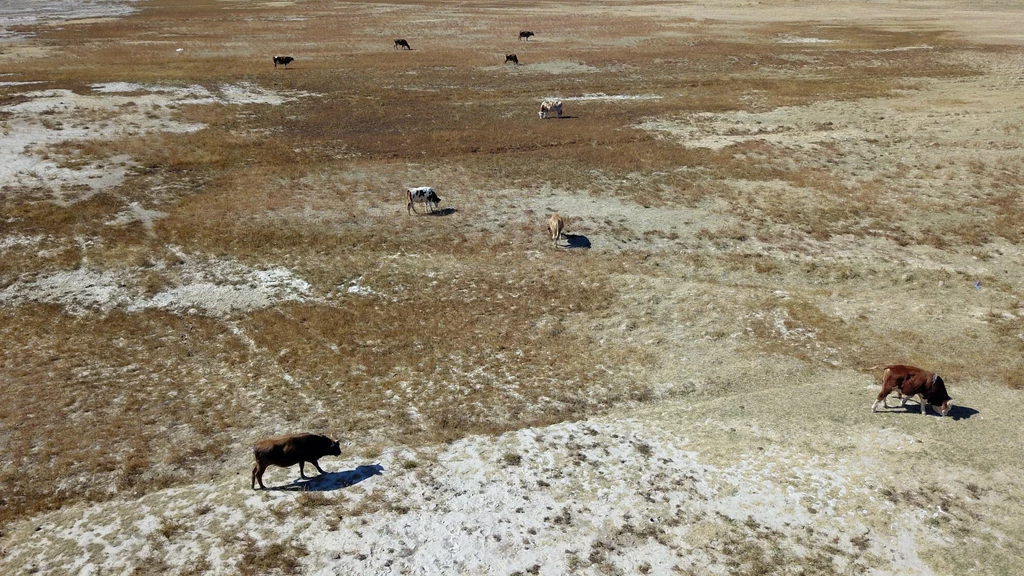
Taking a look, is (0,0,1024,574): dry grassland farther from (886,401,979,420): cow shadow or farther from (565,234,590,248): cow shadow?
(565,234,590,248): cow shadow

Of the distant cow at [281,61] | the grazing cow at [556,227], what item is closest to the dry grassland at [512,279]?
the grazing cow at [556,227]

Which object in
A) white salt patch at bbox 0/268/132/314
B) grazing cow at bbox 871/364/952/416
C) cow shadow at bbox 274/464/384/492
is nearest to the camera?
cow shadow at bbox 274/464/384/492

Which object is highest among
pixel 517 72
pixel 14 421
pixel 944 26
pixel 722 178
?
pixel 944 26

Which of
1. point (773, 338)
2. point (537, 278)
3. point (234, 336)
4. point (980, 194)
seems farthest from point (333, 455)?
point (980, 194)

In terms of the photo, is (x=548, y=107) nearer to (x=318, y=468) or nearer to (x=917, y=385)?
(x=917, y=385)

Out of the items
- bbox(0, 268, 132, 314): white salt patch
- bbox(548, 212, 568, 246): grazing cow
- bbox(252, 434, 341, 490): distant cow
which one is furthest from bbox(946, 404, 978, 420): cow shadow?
bbox(0, 268, 132, 314): white salt patch

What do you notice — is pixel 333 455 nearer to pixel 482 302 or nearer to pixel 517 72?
pixel 482 302
